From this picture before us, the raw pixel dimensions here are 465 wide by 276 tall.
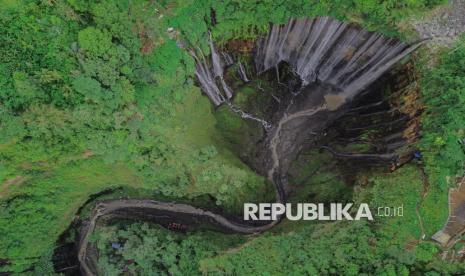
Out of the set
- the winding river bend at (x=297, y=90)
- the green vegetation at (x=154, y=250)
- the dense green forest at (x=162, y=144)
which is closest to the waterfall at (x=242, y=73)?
the winding river bend at (x=297, y=90)

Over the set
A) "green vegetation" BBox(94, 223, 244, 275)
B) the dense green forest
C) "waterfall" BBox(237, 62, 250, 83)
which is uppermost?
"waterfall" BBox(237, 62, 250, 83)

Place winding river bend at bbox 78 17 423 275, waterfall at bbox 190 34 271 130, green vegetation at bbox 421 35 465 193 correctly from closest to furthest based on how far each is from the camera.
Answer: green vegetation at bbox 421 35 465 193 < winding river bend at bbox 78 17 423 275 < waterfall at bbox 190 34 271 130

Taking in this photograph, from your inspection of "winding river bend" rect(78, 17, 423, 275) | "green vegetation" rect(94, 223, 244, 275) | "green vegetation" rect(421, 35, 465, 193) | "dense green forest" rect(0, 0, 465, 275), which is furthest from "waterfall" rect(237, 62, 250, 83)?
"green vegetation" rect(421, 35, 465, 193)

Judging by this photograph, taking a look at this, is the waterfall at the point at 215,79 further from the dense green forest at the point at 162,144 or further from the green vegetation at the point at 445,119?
the green vegetation at the point at 445,119

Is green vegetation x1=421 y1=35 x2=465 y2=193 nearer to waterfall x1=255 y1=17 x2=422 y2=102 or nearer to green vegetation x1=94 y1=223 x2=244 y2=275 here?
waterfall x1=255 y1=17 x2=422 y2=102

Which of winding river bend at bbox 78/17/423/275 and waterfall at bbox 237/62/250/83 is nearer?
winding river bend at bbox 78/17/423/275

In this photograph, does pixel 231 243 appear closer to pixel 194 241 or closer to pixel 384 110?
pixel 194 241
